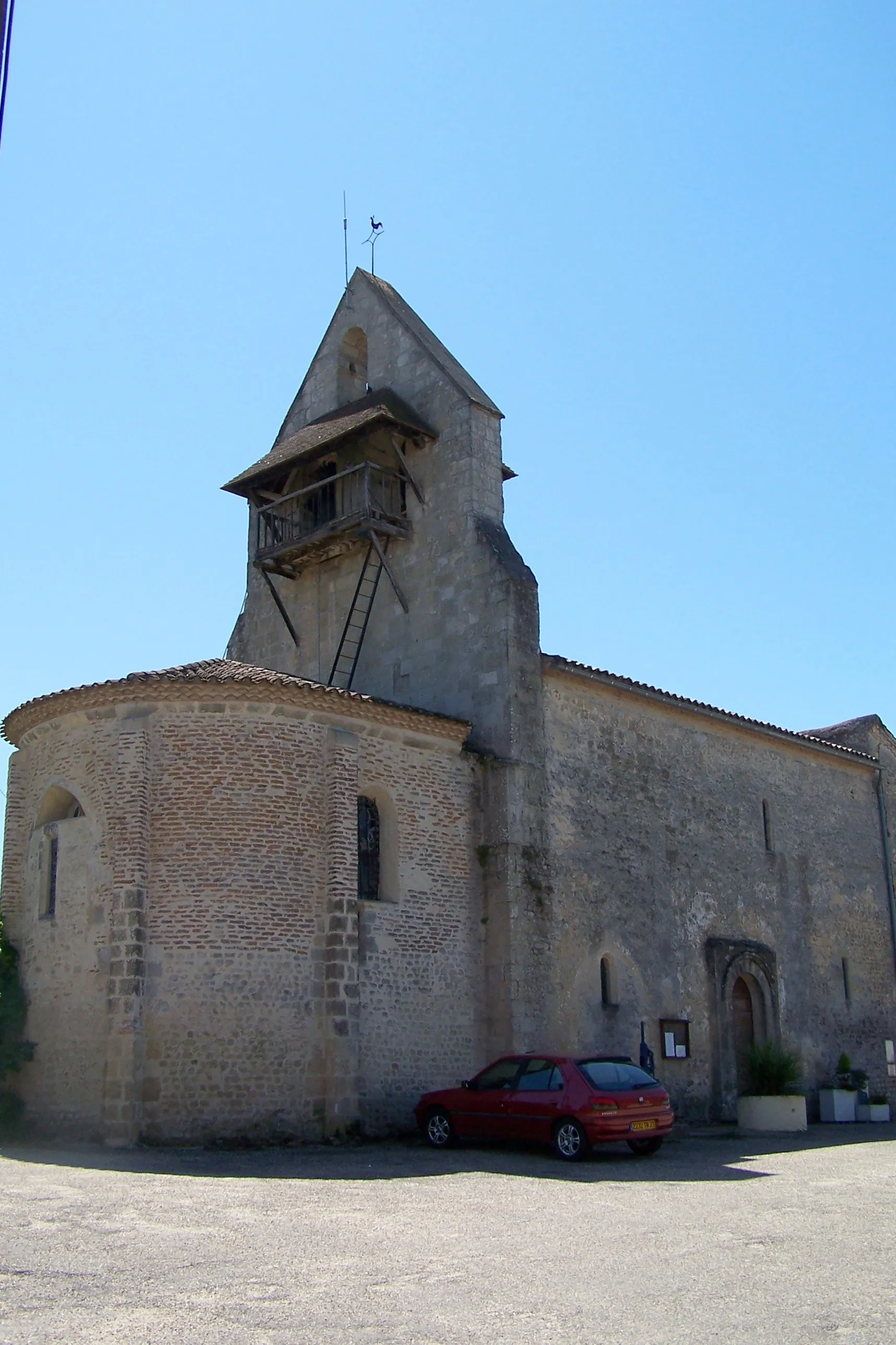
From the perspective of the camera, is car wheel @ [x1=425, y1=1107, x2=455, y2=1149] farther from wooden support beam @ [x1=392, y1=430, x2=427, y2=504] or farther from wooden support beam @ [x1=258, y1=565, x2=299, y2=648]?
wooden support beam @ [x1=392, y1=430, x2=427, y2=504]

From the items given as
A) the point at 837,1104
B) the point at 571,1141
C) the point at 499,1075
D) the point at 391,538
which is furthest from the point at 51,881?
the point at 837,1104

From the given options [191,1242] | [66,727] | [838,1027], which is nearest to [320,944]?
[66,727]

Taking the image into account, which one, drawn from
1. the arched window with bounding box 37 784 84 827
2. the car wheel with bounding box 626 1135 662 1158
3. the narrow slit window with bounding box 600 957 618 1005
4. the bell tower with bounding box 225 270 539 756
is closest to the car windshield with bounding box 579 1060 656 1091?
the car wheel with bounding box 626 1135 662 1158

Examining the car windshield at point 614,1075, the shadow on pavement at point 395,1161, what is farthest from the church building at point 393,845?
the car windshield at point 614,1075

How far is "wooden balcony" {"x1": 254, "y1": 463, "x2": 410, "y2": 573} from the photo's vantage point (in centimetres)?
2356

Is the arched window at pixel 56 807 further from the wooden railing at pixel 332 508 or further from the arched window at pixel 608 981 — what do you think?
the arched window at pixel 608 981

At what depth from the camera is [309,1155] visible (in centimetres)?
1608

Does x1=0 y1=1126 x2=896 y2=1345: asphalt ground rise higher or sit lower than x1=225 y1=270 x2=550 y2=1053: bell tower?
lower

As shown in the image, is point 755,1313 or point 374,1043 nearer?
point 755,1313

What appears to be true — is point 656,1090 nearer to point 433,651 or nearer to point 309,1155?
point 309,1155

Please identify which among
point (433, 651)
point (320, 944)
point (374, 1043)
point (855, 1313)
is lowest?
point (855, 1313)

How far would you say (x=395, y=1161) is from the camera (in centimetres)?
1563

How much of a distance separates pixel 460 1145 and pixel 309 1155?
2.37 metres

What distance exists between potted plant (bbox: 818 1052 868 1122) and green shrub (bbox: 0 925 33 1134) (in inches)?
607
